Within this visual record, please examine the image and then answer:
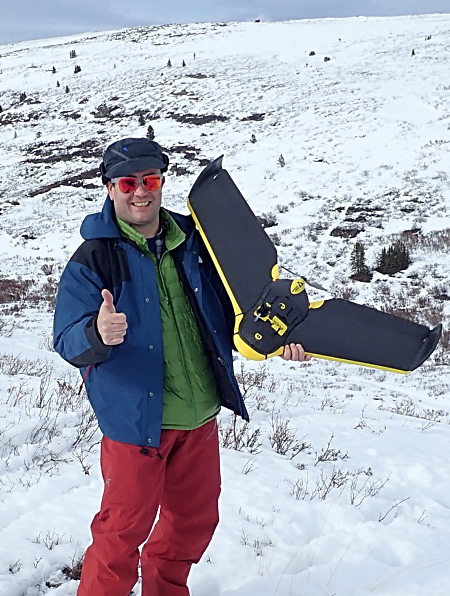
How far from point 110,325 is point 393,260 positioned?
1135 centimetres

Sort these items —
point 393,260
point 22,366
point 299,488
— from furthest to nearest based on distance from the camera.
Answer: point 393,260 → point 22,366 → point 299,488

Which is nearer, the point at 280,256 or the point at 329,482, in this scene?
the point at 329,482

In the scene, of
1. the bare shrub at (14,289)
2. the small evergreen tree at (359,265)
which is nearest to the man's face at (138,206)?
the bare shrub at (14,289)

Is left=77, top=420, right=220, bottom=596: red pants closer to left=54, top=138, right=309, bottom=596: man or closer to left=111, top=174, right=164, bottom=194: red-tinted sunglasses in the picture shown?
left=54, top=138, right=309, bottom=596: man

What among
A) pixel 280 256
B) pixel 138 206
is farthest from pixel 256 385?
pixel 280 256

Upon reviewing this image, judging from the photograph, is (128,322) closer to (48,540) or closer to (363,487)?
(48,540)

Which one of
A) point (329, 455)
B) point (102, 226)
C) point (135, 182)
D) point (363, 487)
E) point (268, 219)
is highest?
point (135, 182)

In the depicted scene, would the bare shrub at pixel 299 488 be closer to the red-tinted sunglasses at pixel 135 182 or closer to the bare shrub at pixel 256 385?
the bare shrub at pixel 256 385

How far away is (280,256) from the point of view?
13.3m

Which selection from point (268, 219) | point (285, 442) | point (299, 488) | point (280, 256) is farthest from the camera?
point (268, 219)

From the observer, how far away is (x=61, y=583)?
2.19m

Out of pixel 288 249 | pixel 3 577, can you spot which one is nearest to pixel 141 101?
pixel 288 249

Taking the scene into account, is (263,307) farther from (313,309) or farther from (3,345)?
(3,345)

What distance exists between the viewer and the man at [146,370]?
1.82m
